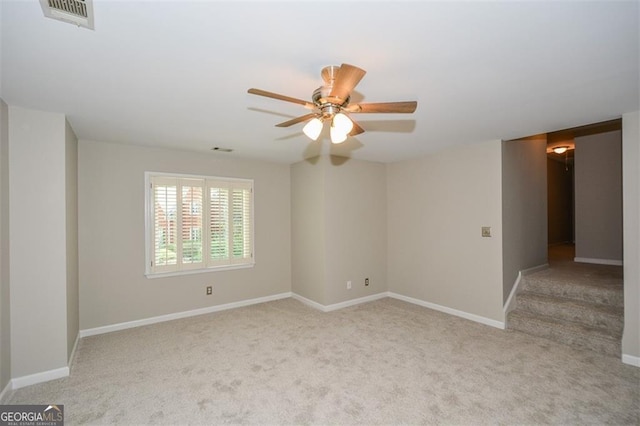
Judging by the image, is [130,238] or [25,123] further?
[130,238]

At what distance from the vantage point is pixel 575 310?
136 inches

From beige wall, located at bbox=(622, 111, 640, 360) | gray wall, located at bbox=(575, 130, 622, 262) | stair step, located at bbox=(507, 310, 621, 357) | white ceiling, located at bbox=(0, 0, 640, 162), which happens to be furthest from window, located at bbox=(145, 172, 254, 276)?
gray wall, located at bbox=(575, 130, 622, 262)

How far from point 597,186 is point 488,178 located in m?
2.62

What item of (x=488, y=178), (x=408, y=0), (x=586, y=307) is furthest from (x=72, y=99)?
(x=586, y=307)

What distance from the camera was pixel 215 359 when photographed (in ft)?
10.0

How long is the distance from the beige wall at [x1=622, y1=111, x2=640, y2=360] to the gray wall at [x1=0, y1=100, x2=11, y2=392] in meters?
5.40

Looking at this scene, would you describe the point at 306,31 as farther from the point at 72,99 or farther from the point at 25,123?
the point at 25,123

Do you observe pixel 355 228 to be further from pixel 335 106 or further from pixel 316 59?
pixel 316 59

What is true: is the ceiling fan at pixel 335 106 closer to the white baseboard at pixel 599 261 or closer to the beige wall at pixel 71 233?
the beige wall at pixel 71 233

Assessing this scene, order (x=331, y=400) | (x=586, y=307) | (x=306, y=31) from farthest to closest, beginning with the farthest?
(x=586, y=307) < (x=331, y=400) < (x=306, y=31)

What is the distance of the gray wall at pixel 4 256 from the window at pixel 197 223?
1580mm

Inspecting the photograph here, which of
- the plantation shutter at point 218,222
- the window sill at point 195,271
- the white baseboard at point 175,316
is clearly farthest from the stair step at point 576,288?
the plantation shutter at point 218,222

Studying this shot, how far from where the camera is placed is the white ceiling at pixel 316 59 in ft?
4.74

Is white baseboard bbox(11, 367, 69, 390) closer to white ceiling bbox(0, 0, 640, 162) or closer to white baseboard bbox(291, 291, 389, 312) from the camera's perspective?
white ceiling bbox(0, 0, 640, 162)
